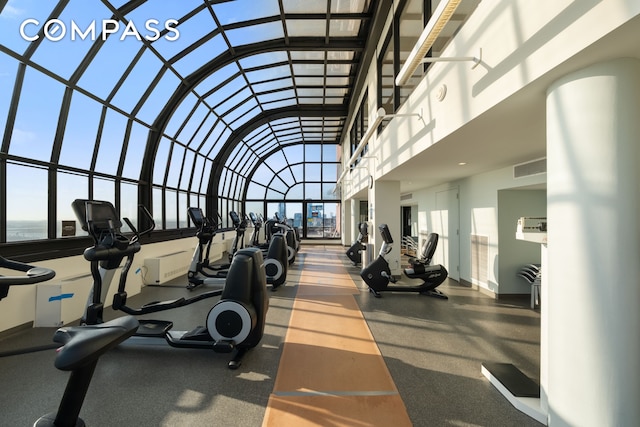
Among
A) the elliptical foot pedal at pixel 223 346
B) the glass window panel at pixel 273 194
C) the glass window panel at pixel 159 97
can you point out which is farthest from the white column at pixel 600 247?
the glass window panel at pixel 273 194

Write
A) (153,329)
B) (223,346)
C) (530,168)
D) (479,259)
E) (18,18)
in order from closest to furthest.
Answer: (223,346)
(153,329)
(18,18)
(530,168)
(479,259)

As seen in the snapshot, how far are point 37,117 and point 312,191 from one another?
12.3 meters

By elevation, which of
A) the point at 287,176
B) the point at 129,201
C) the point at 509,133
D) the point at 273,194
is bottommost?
the point at 129,201

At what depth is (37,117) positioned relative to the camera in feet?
13.1

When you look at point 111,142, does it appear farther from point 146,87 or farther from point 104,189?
point 146,87

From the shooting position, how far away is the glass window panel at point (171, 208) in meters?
7.86

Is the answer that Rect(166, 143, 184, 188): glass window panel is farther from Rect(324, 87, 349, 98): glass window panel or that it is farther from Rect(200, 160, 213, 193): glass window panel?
Rect(324, 87, 349, 98): glass window panel

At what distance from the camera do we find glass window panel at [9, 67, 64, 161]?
373 cm

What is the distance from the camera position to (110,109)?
5273 millimetres

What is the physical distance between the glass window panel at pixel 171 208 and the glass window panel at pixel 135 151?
55.2 inches

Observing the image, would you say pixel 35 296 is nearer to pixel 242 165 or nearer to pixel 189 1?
pixel 189 1

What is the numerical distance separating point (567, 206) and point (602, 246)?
25 centimetres

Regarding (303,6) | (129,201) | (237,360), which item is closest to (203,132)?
(129,201)

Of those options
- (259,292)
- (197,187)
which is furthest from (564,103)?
(197,187)
